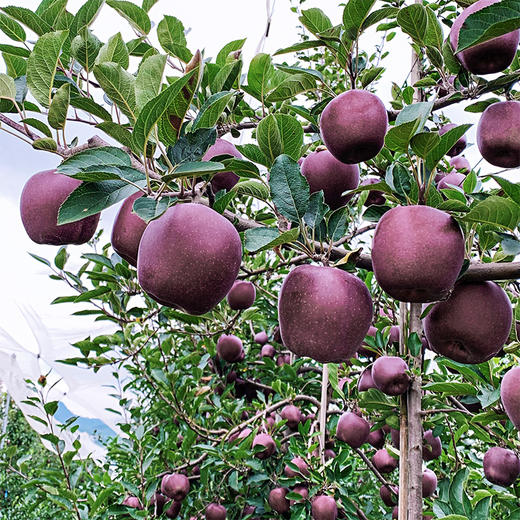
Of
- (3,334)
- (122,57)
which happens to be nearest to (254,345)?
(122,57)

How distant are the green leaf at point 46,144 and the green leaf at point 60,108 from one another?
0.12ft

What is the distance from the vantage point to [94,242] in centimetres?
253

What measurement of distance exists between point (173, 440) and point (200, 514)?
0.36 metres

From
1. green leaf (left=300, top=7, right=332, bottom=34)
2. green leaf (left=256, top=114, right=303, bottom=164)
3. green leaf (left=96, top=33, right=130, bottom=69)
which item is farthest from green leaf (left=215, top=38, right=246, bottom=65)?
green leaf (left=256, top=114, right=303, bottom=164)

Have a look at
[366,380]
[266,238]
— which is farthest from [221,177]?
[366,380]

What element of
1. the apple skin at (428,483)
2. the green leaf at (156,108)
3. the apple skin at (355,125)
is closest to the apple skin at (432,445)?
the apple skin at (428,483)

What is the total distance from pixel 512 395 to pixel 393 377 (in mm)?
310

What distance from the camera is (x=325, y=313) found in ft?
2.83

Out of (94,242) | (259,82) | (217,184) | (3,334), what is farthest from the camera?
(3,334)

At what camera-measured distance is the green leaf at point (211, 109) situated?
74cm

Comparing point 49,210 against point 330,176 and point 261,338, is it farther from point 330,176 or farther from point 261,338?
point 261,338

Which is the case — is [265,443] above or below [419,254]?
below

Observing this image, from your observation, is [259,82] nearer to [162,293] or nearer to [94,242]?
[162,293]

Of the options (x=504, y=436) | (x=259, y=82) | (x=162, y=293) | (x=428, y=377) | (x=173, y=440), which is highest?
(x=259, y=82)
